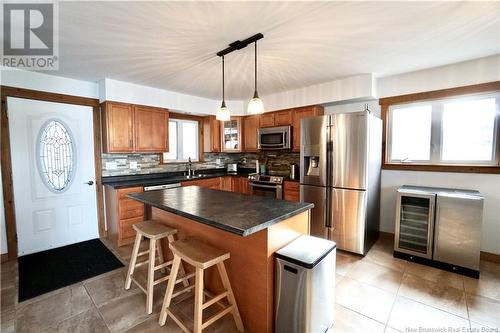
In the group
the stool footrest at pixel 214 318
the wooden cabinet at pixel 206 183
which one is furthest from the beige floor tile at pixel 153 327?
the wooden cabinet at pixel 206 183

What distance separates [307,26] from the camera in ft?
6.51

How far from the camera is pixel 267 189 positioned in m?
4.09

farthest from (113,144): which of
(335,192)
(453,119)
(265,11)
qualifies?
(453,119)

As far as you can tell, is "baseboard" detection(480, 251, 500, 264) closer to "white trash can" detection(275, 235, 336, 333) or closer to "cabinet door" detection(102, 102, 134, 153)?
"white trash can" detection(275, 235, 336, 333)

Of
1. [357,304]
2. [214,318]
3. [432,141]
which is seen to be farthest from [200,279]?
[432,141]

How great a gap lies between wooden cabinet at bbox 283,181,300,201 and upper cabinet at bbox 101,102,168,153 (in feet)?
7.32

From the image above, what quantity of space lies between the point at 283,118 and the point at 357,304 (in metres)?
3.13

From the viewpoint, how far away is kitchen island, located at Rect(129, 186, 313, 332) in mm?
1570

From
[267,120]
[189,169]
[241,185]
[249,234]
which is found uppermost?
[267,120]

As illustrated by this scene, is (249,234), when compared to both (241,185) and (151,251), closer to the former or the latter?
(151,251)

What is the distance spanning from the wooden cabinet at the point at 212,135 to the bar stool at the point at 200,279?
309cm

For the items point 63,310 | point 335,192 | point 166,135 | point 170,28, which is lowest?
point 63,310

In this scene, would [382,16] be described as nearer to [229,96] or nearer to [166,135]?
[229,96]

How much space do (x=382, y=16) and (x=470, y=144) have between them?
7.33 feet
